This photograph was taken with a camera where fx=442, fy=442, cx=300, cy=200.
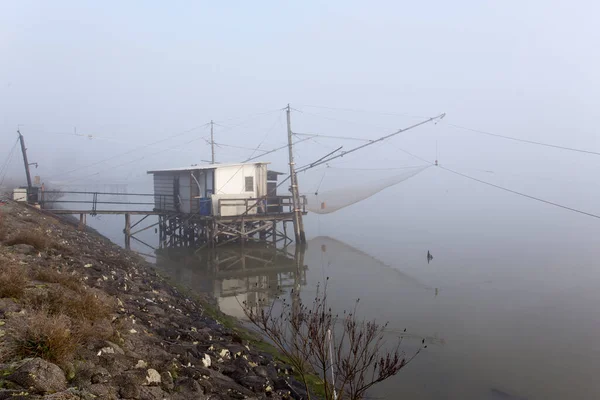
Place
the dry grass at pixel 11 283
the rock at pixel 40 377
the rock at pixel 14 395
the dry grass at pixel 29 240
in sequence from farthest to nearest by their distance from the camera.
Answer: the dry grass at pixel 29 240, the dry grass at pixel 11 283, the rock at pixel 40 377, the rock at pixel 14 395

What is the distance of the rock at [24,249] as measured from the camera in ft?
34.2

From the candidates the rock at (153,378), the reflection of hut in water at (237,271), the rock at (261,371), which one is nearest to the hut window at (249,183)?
the reflection of hut in water at (237,271)

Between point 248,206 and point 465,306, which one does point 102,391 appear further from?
point 248,206

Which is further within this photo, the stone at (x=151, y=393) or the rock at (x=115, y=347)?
the rock at (x=115, y=347)

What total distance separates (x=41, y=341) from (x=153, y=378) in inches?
54.2

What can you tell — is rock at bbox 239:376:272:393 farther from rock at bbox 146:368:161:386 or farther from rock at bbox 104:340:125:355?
rock at bbox 104:340:125:355

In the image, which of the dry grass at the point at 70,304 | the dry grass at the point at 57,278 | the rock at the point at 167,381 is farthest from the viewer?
the dry grass at the point at 57,278

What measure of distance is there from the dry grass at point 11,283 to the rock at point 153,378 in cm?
267

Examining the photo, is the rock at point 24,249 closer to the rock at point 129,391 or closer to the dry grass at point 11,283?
the dry grass at point 11,283

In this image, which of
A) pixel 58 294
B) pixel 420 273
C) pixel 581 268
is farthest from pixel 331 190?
pixel 58 294

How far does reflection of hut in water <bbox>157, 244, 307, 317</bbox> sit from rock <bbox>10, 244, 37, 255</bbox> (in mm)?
6027

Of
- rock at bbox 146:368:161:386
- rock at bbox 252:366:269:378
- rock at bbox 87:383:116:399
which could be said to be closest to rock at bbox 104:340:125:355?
rock at bbox 146:368:161:386

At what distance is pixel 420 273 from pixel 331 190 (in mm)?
10577

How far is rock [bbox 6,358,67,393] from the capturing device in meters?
4.36
